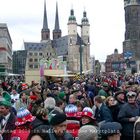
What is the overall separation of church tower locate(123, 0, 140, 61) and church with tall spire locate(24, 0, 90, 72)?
29.2 m

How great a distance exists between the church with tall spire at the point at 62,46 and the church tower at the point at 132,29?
29206 mm

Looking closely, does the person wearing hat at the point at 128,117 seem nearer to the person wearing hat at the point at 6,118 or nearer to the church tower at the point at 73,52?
the person wearing hat at the point at 6,118

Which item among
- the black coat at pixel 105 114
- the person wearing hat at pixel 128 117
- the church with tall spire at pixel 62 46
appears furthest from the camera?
the church with tall spire at pixel 62 46

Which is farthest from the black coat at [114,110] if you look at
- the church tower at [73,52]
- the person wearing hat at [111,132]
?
the church tower at [73,52]

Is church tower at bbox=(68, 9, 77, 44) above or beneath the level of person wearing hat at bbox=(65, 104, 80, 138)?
above

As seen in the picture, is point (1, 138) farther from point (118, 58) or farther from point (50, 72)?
point (118, 58)

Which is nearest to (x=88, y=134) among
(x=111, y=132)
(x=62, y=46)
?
(x=111, y=132)

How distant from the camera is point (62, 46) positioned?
478 ft

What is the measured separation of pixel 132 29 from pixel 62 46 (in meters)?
44.0

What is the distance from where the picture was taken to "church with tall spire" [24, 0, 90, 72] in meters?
140

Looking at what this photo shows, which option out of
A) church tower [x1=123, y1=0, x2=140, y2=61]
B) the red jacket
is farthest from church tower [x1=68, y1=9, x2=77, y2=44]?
the red jacket

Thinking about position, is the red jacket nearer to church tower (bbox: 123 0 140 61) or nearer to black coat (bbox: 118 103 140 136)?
black coat (bbox: 118 103 140 136)

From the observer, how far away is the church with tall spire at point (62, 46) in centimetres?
13950

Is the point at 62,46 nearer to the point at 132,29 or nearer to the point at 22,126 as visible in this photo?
the point at 132,29
